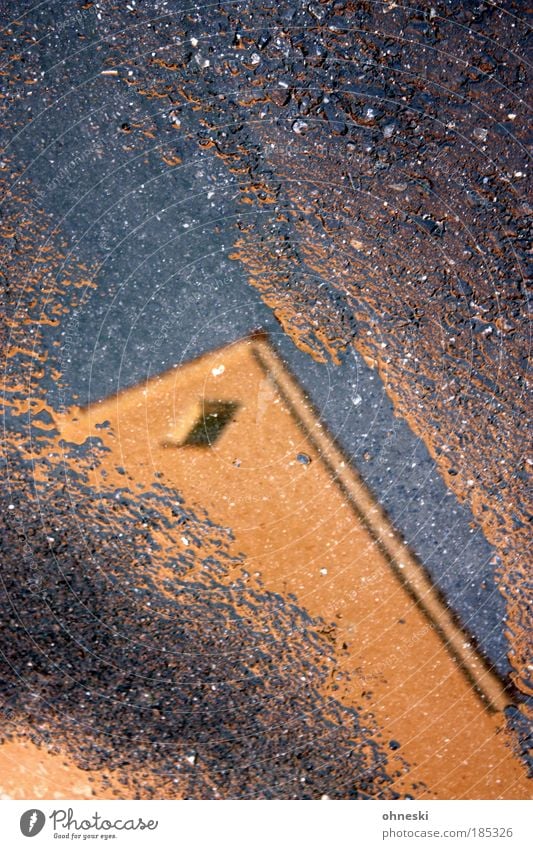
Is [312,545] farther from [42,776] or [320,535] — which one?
[42,776]

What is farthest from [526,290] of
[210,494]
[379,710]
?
[379,710]

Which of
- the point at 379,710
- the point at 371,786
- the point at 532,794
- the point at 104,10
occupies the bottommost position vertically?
the point at 532,794

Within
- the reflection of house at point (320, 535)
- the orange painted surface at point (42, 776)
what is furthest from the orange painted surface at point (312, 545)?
the orange painted surface at point (42, 776)

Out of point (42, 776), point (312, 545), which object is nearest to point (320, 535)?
point (312, 545)

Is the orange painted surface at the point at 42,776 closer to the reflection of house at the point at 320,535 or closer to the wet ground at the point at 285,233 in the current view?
the wet ground at the point at 285,233

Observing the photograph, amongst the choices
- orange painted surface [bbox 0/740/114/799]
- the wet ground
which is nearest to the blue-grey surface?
the wet ground
